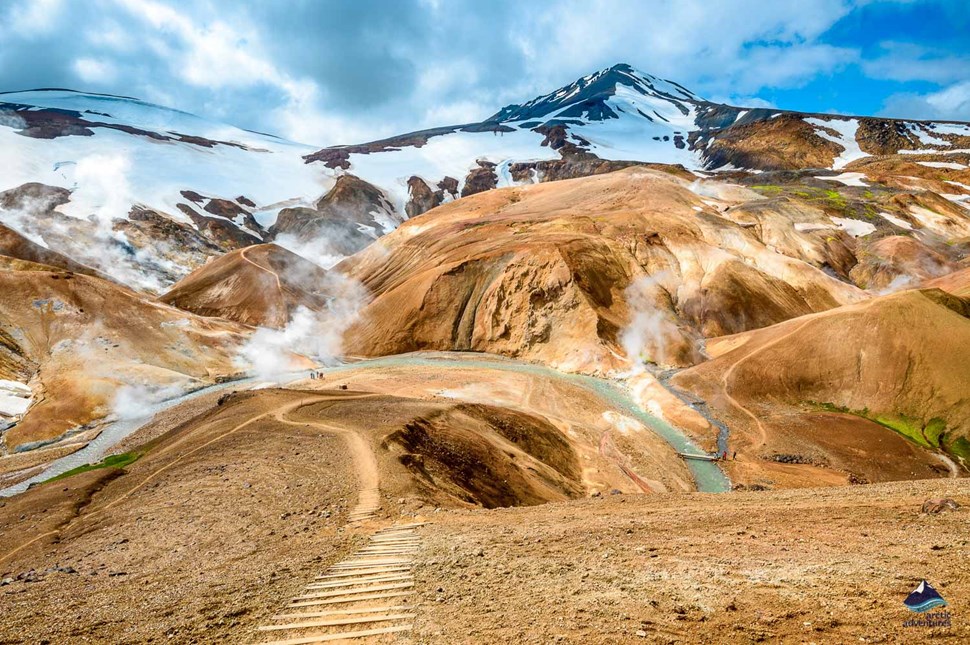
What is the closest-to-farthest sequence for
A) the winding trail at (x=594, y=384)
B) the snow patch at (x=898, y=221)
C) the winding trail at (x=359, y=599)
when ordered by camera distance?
the winding trail at (x=359, y=599)
the winding trail at (x=594, y=384)
the snow patch at (x=898, y=221)

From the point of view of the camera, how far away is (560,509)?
1552 centimetres

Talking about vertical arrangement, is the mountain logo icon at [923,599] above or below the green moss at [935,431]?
above

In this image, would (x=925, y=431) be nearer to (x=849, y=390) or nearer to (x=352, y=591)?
(x=849, y=390)

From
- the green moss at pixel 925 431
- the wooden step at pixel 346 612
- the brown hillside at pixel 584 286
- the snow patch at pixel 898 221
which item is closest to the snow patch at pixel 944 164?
the snow patch at pixel 898 221

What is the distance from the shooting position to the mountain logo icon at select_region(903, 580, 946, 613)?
556cm

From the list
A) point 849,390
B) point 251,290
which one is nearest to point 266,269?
point 251,290

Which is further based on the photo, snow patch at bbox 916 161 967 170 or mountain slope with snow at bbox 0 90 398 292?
snow patch at bbox 916 161 967 170

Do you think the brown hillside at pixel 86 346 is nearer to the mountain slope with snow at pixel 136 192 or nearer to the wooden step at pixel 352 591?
the wooden step at pixel 352 591

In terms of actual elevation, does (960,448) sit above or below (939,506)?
below

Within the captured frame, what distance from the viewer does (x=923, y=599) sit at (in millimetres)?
5676

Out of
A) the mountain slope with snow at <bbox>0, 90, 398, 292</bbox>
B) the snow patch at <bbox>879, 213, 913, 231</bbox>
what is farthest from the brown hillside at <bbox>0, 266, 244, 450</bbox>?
the snow patch at <bbox>879, 213, 913, 231</bbox>

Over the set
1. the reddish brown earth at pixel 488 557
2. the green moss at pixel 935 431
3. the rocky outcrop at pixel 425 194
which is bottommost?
the green moss at pixel 935 431

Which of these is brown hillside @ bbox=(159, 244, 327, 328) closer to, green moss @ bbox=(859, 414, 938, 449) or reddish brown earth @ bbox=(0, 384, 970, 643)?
reddish brown earth @ bbox=(0, 384, 970, 643)

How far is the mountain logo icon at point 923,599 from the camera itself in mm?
5562
